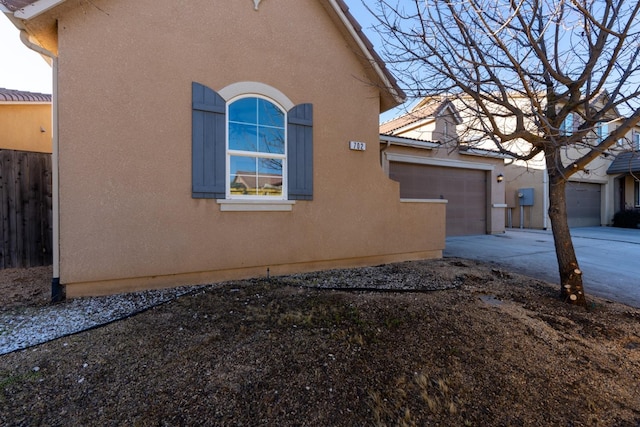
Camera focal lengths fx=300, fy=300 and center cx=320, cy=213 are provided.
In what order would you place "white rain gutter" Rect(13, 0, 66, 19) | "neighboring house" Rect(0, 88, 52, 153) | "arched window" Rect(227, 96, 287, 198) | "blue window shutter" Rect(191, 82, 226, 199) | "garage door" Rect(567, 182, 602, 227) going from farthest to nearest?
"garage door" Rect(567, 182, 602, 227) < "neighboring house" Rect(0, 88, 52, 153) < "arched window" Rect(227, 96, 287, 198) < "blue window shutter" Rect(191, 82, 226, 199) < "white rain gutter" Rect(13, 0, 66, 19)

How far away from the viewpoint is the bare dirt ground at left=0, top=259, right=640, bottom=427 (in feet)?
6.94

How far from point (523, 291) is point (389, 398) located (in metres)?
3.79

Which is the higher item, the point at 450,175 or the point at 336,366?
the point at 450,175

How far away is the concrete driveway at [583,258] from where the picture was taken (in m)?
5.43

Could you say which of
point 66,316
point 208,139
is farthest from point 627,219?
point 66,316

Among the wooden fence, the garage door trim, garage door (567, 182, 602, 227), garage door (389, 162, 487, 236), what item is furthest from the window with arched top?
garage door (567, 182, 602, 227)

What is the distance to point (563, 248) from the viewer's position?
4.58m

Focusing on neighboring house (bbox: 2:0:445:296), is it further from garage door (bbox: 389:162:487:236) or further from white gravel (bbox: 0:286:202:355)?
garage door (bbox: 389:162:487:236)

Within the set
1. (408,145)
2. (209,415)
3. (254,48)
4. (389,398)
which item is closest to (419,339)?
(389,398)

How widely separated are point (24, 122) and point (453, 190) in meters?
14.9

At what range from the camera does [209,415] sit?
204cm

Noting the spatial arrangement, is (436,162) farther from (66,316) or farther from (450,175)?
(66,316)

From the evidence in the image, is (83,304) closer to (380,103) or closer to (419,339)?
(419,339)

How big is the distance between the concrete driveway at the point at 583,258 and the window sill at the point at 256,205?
195 inches
